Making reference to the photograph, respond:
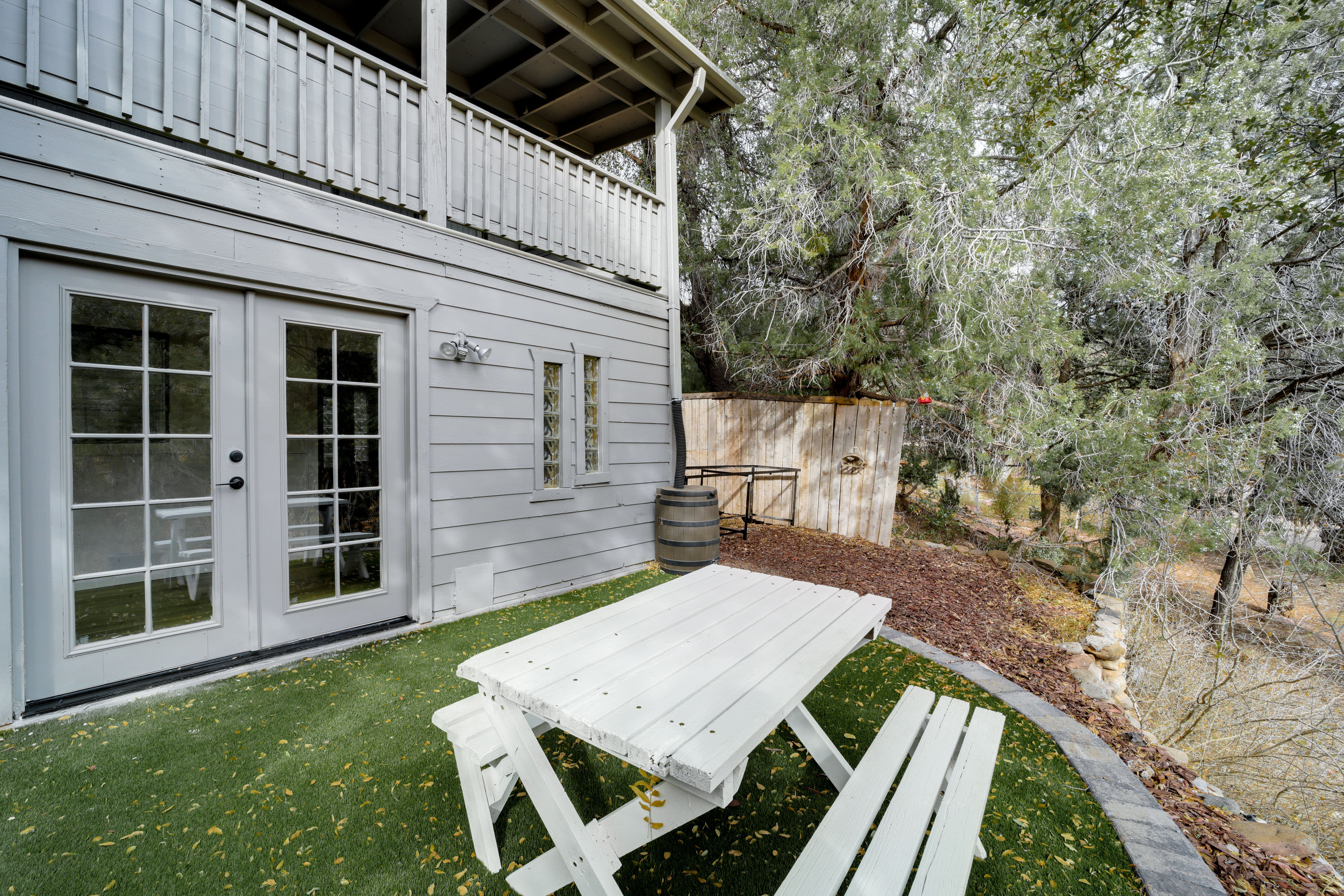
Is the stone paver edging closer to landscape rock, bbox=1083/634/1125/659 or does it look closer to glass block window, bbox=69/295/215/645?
landscape rock, bbox=1083/634/1125/659

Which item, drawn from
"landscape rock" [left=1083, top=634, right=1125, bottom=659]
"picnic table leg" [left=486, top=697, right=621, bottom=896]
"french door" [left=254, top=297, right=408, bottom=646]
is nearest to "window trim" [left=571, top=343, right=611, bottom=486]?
"french door" [left=254, top=297, right=408, bottom=646]

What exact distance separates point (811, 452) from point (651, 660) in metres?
5.70

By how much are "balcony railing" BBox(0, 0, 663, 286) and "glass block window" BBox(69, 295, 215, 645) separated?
2.94ft

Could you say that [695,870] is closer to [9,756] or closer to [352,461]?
[9,756]

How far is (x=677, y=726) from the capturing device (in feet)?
4.20

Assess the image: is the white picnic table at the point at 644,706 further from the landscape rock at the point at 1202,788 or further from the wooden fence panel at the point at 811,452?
the wooden fence panel at the point at 811,452

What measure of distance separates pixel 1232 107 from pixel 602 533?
20.1 ft

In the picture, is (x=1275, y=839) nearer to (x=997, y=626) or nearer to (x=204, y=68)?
(x=997, y=626)

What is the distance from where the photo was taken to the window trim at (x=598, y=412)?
4.53 m

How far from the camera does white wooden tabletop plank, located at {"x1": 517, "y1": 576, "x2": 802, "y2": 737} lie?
1362 mm

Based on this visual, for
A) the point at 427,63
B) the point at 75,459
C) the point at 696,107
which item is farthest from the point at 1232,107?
the point at 75,459

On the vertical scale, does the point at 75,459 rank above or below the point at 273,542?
above

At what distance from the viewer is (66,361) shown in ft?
8.11

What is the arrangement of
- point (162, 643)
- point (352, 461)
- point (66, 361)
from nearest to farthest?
point (66, 361) < point (162, 643) < point (352, 461)
